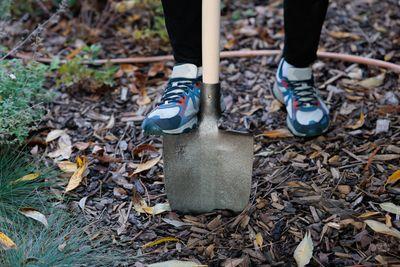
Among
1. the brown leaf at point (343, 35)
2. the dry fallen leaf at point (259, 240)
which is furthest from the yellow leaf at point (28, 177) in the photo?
the brown leaf at point (343, 35)

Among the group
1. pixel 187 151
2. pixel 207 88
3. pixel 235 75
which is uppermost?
pixel 207 88

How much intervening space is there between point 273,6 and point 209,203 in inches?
69.7

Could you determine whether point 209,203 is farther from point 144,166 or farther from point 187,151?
point 144,166

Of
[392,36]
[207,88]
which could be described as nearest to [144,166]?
[207,88]

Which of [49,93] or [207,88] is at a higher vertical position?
[207,88]

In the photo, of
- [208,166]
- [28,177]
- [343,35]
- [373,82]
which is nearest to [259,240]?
[208,166]

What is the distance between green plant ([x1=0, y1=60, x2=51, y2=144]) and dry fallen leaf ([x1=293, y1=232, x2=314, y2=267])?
101 cm

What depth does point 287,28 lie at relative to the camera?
2.08 meters

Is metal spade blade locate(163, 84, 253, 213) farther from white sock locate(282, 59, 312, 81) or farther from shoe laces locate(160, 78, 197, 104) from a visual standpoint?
white sock locate(282, 59, 312, 81)

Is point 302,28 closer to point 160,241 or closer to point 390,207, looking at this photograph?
point 390,207

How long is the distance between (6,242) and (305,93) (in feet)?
4.08

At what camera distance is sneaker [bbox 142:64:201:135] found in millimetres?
1768

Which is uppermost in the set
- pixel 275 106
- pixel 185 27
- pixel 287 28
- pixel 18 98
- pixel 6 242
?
pixel 185 27

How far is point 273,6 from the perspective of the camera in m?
3.21
